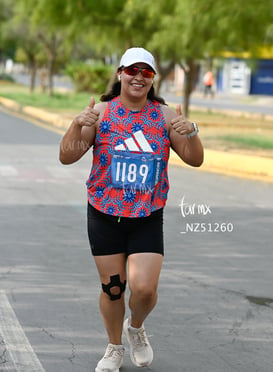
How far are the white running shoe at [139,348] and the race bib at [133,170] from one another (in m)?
0.85

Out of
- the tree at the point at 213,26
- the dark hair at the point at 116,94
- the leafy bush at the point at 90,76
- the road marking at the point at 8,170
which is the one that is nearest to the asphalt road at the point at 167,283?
the road marking at the point at 8,170

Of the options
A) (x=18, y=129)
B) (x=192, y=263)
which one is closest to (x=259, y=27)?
(x=18, y=129)

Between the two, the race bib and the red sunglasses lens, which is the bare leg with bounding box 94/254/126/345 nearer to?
the race bib

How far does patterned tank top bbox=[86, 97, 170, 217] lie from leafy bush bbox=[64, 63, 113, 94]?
44965 mm

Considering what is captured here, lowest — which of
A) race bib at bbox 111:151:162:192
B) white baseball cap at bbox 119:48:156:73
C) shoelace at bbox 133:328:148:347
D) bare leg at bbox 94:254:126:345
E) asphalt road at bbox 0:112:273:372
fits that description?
asphalt road at bbox 0:112:273:372


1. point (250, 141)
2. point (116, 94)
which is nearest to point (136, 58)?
point (116, 94)

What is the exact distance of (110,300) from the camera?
4.95 metres

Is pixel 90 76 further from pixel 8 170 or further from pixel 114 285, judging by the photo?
pixel 114 285

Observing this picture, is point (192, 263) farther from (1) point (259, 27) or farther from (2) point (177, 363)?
(1) point (259, 27)

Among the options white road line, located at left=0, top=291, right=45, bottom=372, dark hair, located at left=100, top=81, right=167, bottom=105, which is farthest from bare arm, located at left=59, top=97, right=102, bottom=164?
white road line, located at left=0, top=291, right=45, bottom=372

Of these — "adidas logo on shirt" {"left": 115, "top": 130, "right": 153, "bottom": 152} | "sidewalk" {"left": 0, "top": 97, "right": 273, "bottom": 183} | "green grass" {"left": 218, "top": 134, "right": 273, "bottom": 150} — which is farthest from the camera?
"green grass" {"left": 218, "top": 134, "right": 273, "bottom": 150}

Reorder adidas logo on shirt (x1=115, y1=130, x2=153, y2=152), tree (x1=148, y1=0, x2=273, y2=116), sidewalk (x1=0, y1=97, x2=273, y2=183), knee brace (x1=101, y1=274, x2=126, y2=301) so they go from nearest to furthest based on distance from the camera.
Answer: adidas logo on shirt (x1=115, y1=130, x2=153, y2=152) < knee brace (x1=101, y1=274, x2=126, y2=301) < sidewalk (x1=0, y1=97, x2=273, y2=183) < tree (x1=148, y1=0, x2=273, y2=116)

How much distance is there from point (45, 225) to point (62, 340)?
431 centimetres

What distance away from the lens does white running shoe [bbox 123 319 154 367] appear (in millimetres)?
5059
